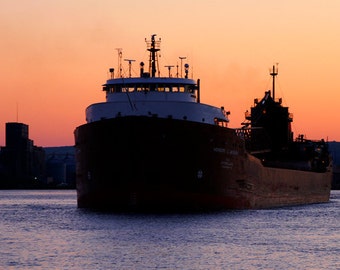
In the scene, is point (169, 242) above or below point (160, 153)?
below

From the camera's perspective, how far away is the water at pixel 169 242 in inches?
1588

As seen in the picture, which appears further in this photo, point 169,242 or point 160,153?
point 160,153

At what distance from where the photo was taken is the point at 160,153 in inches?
2450

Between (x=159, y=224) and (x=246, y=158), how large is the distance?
19242mm

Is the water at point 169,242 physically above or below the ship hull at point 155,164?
below

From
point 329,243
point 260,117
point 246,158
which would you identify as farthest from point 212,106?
point 260,117

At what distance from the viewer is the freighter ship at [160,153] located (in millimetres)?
62125

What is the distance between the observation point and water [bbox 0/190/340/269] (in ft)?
132

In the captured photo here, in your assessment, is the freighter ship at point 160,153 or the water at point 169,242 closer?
the water at point 169,242

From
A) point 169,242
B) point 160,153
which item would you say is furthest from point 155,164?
point 169,242

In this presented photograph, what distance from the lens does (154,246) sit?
45.7 metres

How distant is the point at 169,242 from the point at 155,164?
49.3 ft

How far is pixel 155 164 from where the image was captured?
6200 centimetres

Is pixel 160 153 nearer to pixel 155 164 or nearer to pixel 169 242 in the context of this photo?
pixel 155 164
